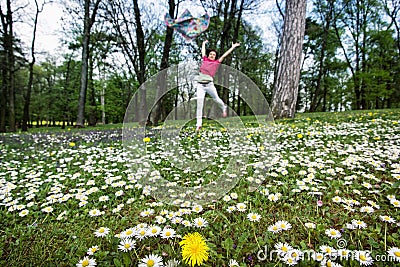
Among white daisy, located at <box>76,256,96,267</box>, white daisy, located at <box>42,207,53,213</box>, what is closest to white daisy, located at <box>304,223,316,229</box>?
white daisy, located at <box>76,256,96,267</box>

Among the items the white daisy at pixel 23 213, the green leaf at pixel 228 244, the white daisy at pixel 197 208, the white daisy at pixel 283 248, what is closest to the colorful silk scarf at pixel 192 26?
the white daisy at pixel 197 208

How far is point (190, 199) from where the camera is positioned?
6.73 ft

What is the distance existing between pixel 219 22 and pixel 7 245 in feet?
59.1

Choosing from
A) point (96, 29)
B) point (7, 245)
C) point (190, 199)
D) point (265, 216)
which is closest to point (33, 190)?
point (7, 245)

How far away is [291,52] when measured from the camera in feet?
24.1

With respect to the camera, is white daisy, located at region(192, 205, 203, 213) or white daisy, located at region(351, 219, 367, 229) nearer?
white daisy, located at region(351, 219, 367, 229)

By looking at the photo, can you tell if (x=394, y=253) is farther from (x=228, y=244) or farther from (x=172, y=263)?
(x=172, y=263)

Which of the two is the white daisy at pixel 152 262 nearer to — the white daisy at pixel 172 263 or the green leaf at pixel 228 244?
the white daisy at pixel 172 263

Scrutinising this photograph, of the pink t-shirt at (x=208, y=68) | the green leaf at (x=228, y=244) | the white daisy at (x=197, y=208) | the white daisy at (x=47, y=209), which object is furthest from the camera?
the pink t-shirt at (x=208, y=68)

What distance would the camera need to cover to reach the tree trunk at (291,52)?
7.33 metres

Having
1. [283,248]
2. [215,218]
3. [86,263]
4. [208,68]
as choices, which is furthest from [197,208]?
[208,68]

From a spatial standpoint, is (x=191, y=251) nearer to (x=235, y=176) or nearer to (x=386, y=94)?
(x=235, y=176)

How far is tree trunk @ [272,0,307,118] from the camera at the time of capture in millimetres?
7328

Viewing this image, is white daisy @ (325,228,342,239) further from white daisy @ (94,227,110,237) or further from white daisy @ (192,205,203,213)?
white daisy @ (94,227,110,237)
